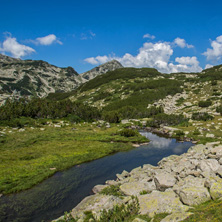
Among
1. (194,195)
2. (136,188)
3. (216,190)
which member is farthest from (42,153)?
(216,190)

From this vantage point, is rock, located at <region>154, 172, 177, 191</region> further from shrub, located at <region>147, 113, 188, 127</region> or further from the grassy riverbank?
shrub, located at <region>147, 113, 188, 127</region>

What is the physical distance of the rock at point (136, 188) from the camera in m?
19.3

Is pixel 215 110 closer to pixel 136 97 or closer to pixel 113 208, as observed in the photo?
pixel 136 97

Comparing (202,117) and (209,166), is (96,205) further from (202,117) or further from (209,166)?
(202,117)

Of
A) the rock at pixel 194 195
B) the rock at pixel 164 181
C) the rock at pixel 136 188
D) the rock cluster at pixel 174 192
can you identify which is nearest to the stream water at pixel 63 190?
the rock cluster at pixel 174 192

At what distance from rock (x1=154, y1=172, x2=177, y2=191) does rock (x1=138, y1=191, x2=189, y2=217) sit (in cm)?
247

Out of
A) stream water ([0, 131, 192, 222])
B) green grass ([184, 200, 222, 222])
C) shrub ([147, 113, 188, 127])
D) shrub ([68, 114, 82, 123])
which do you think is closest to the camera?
green grass ([184, 200, 222, 222])

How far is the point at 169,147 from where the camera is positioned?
157ft

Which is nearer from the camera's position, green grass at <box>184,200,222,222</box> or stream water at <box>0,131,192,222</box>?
green grass at <box>184,200,222,222</box>

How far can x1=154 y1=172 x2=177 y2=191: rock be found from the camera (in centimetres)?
1883

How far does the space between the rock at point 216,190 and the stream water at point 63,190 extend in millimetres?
15246

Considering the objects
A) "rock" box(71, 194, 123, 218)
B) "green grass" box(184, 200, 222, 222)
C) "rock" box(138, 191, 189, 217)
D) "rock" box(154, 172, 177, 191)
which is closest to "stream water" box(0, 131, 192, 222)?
"rock" box(71, 194, 123, 218)

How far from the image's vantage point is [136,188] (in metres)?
19.8

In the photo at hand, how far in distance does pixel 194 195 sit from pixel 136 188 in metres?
7.28
